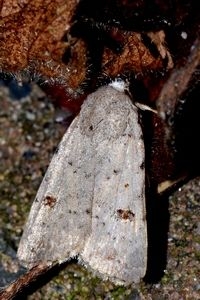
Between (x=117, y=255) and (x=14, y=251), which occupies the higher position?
(x=117, y=255)

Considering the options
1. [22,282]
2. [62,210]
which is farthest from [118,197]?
[22,282]

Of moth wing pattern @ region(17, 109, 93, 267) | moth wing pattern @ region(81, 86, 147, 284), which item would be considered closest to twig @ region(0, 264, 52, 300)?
moth wing pattern @ region(17, 109, 93, 267)

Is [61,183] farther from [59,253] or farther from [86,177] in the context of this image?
[59,253]

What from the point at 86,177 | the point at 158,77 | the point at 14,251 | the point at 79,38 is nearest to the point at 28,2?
the point at 79,38

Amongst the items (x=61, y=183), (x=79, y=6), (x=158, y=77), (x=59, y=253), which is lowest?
(x=59, y=253)

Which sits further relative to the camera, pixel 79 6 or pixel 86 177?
pixel 86 177

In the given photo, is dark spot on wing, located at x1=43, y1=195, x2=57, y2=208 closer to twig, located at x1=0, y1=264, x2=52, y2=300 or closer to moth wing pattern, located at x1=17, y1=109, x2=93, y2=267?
moth wing pattern, located at x1=17, y1=109, x2=93, y2=267

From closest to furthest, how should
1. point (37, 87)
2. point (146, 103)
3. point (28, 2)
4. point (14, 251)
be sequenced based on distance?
point (28, 2) < point (146, 103) < point (14, 251) < point (37, 87)

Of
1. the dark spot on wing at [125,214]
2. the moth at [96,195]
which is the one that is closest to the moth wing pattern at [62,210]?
the moth at [96,195]
